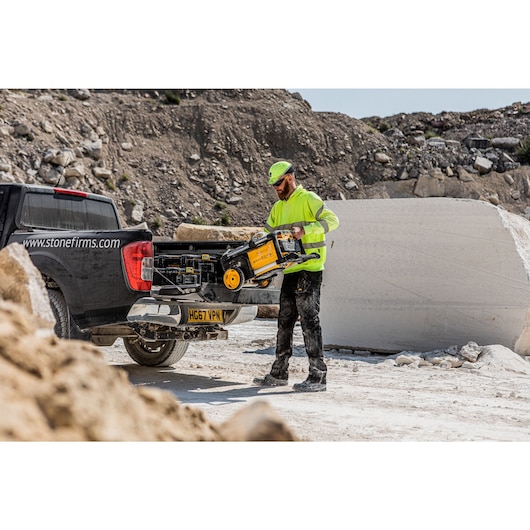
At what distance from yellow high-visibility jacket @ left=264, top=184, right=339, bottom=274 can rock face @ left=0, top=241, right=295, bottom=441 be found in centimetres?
365

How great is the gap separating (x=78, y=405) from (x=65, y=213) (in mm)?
5320

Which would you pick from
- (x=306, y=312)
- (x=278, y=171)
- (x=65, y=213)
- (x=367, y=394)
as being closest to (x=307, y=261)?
(x=306, y=312)

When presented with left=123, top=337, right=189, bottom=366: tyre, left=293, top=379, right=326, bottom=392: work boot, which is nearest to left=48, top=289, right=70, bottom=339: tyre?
left=123, top=337, right=189, bottom=366: tyre

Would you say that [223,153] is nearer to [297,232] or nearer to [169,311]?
[297,232]

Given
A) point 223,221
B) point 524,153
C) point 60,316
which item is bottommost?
point 223,221

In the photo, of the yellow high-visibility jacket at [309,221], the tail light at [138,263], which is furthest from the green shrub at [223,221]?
the tail light at [138,263]

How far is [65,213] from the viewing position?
7.66 m

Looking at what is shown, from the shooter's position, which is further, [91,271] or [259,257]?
[259,257]

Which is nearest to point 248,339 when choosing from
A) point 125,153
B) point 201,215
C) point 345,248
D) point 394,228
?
point 345,248

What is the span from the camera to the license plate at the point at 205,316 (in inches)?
262

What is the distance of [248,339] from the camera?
454 inches

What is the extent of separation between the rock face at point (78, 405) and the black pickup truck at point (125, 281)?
285cm

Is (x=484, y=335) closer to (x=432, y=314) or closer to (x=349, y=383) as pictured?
(x=432, y=314)

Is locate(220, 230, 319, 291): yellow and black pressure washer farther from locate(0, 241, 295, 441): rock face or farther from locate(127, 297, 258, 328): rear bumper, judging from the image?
locate(0, 241, 295, 441): rock face
